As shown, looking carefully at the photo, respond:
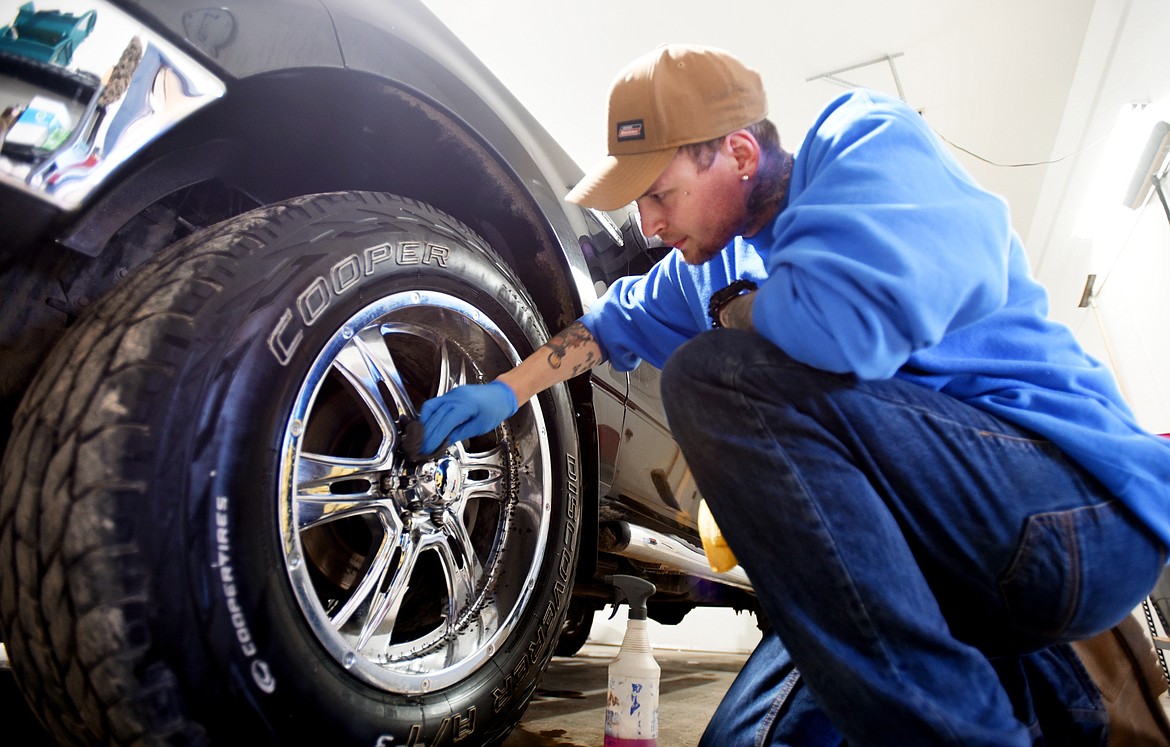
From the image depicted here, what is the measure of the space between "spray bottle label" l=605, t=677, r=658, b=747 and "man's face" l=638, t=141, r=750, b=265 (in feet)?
2.60

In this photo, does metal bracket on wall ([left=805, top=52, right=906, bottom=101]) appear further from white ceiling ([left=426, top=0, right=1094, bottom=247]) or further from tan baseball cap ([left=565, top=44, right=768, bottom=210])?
tan baseball cap ([left=565, top=44, right=768, bottom=210])

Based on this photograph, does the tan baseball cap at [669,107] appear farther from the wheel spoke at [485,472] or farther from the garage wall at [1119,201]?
the garage wall at [1119,201]

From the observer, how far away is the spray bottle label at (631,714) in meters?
1.31

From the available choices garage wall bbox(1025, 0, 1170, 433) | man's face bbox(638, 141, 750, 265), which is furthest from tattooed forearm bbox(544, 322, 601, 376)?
garage wall bbox(1025, 0, 1170, 433)

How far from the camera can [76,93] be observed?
0.70 m

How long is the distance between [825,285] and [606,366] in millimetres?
741

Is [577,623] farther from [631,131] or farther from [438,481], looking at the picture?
[631,131]

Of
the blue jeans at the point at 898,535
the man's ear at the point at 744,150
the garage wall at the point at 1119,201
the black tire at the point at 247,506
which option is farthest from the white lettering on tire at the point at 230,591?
the garage wall at the point at 1119,201

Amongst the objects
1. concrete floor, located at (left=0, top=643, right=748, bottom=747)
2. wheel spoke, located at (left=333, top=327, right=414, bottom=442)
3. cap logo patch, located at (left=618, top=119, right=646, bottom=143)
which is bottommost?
concrete floor, located at (left=0, top=643, right=748, bottom=747)

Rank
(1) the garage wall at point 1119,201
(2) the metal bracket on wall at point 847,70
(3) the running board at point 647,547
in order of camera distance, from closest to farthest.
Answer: (3) the running board at point 647,547
(1) the garage wall at point 1119,201
(2) the metal bracket on wall at point 847,70

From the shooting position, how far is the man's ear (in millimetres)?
1214

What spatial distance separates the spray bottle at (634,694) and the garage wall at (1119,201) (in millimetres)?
3313

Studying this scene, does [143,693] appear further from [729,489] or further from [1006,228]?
[1006,228]

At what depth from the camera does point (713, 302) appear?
3.90 ft
